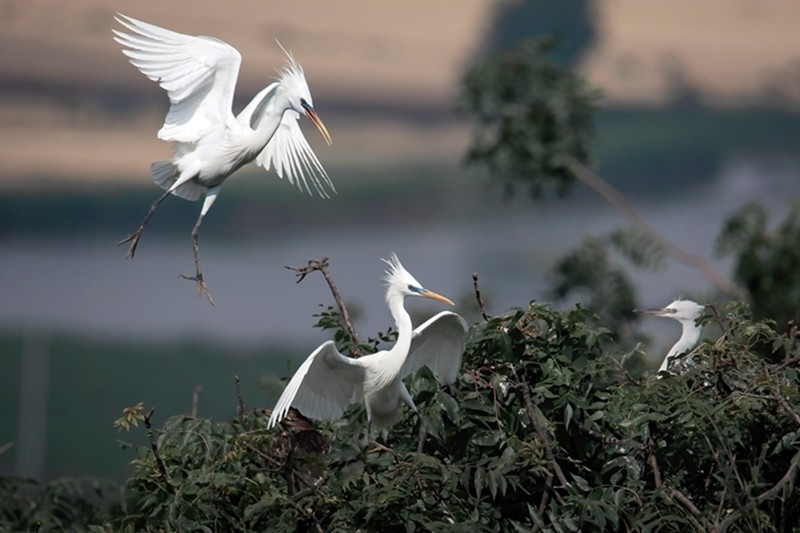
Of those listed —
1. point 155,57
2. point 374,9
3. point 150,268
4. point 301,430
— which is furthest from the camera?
point 374,9

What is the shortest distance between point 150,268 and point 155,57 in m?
4.65

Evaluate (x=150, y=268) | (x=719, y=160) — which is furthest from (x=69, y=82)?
(x=719, y=160)

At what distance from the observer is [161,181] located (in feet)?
12.2

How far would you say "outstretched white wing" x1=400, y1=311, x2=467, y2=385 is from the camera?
3527 mm

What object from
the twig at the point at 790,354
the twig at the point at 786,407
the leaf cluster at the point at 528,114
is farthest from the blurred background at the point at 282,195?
the twig at the point at 786,407

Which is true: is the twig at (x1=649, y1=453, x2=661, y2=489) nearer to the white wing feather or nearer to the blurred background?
the white wing feather

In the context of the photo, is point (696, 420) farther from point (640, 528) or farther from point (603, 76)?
point (603, 76)

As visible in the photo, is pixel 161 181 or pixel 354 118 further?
pixel 354 118

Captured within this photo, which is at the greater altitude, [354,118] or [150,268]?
[354,118]

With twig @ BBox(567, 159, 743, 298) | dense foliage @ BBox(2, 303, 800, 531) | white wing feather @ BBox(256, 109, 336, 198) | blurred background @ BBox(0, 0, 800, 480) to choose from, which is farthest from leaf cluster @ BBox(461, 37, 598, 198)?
dense foliage @ BBox(2, 303, 800, 531)

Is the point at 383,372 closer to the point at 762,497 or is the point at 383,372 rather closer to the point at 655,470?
the point at 655,470

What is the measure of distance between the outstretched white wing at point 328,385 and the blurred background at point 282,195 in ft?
13.3

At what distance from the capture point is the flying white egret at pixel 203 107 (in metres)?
3.58

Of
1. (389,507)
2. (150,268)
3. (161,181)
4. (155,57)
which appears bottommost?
(150,268)
